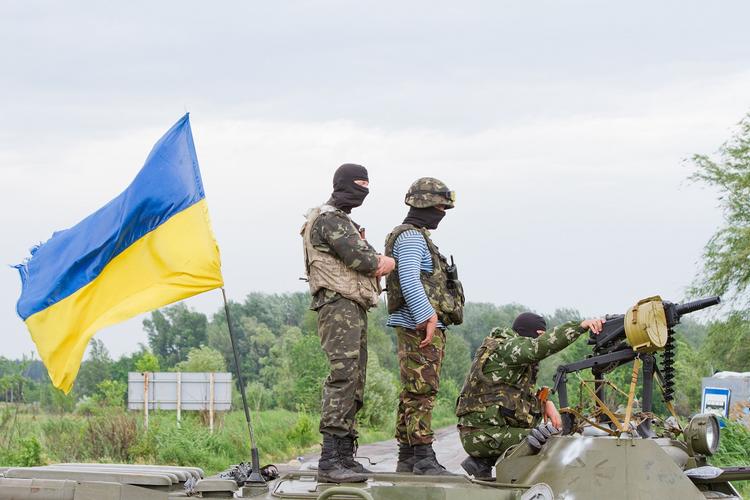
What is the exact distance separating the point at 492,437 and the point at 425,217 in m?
1.55

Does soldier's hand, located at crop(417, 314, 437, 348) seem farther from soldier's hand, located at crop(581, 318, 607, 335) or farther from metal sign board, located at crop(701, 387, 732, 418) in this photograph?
metal sign board, located at crop(701, 387, 732, 418)


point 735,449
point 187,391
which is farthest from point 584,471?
point 187,391

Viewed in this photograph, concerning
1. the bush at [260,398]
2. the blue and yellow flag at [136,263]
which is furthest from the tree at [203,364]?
the blue and yellow flag at [136,263]

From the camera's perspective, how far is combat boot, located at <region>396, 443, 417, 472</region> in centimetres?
750

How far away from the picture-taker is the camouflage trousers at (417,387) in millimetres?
7445

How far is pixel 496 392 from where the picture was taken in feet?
25.5

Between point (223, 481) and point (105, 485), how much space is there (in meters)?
0.80

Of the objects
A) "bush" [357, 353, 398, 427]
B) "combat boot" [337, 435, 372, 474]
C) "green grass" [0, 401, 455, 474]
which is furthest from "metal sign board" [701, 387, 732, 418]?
"combat boot" [337, 435, 372, 474]

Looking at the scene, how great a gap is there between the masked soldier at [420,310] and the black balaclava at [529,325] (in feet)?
2.34

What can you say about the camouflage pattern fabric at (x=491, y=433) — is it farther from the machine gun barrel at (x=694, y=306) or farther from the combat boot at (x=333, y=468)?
the machine gun barrel at (x=694, y=306)

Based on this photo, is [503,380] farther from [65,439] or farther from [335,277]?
[65,439]

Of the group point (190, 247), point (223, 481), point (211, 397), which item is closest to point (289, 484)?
point (223, 481)

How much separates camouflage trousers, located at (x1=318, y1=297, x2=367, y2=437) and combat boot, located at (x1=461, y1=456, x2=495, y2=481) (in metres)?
1.03

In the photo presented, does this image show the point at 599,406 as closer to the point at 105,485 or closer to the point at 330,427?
the point at 330,427
